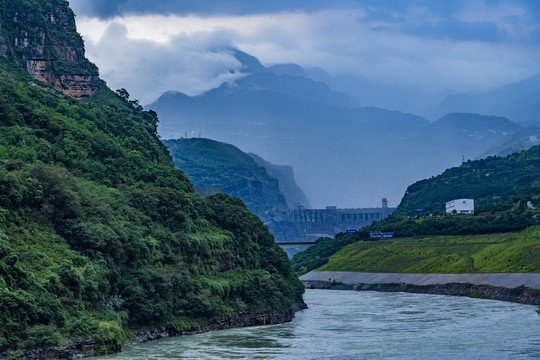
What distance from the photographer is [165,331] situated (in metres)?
98.2

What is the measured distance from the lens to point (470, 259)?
19238 cm

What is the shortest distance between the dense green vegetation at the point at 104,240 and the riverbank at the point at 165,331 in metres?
0.65

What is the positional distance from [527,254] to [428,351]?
8892cm

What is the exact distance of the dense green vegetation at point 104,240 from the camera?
263 feet

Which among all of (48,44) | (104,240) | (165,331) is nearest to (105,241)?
(104,240)

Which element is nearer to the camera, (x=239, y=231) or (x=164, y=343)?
(x=164, y=343)

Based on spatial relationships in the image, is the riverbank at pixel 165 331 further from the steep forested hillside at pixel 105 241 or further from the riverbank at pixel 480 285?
the riverbank at pixel 480 285

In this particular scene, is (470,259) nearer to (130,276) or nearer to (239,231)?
(239,231)

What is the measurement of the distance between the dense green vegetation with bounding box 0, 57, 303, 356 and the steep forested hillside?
0.15 m

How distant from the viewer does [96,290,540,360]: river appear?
85750 millimetres

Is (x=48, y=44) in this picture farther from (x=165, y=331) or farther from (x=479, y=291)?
(x=479, y=291)

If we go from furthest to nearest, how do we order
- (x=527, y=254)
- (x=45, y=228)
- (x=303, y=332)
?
(x=527, y=254), (x=303, y=332), (x=45, y=228)

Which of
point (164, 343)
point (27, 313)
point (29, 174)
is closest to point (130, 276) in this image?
point (164, 343)

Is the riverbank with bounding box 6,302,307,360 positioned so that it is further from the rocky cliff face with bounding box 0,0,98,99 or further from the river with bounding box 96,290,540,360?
the rocky cliff face with bounding box 0,0,98,99
